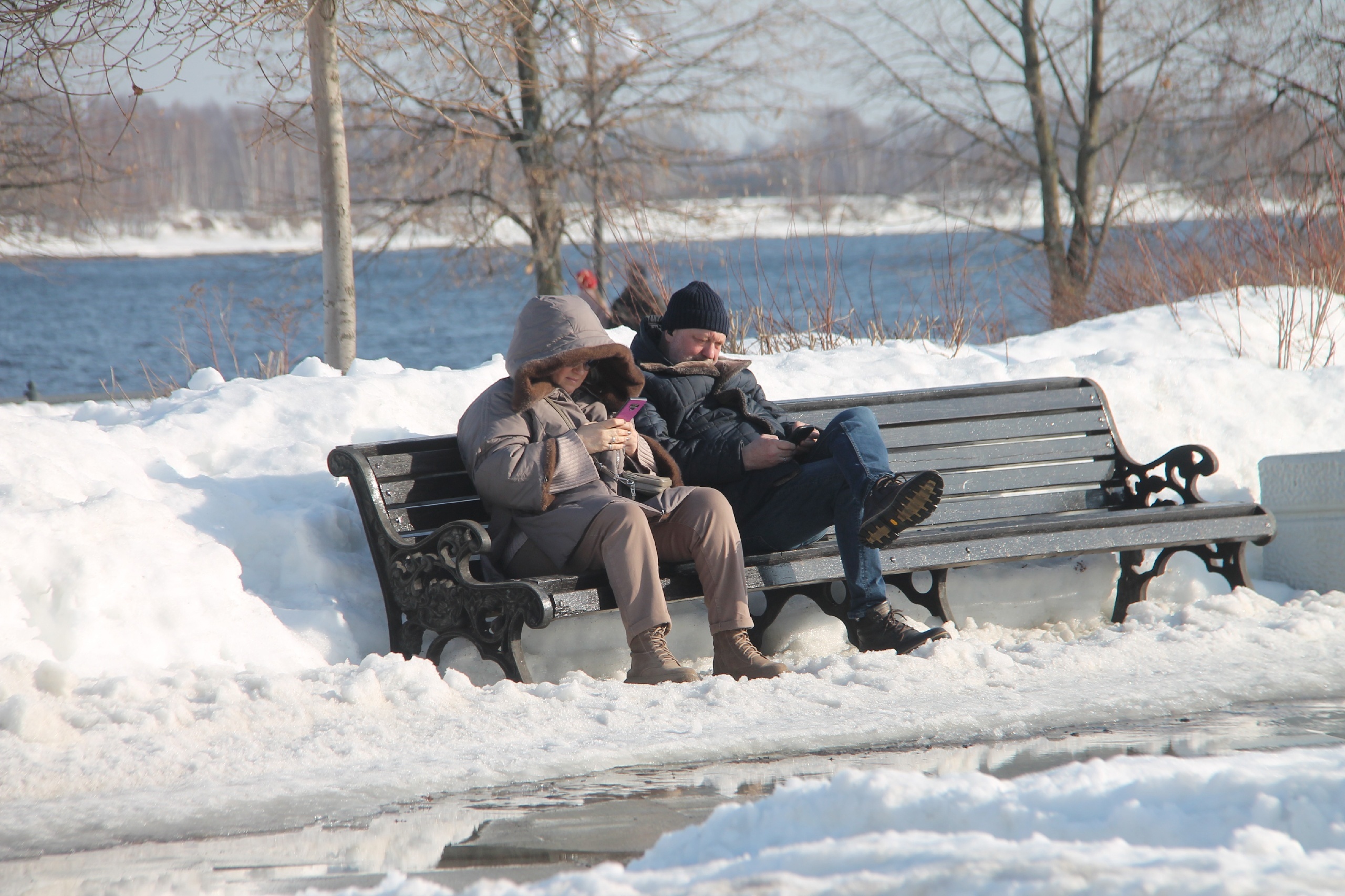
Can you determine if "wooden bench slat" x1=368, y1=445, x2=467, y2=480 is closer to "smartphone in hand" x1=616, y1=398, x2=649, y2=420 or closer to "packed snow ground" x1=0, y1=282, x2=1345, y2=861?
"packed snow ground" x1=0, y1=282, x2=1345, y2=861

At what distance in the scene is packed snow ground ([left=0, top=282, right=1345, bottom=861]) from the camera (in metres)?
3.33

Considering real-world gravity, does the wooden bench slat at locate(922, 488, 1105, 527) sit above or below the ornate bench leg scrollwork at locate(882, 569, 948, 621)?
above

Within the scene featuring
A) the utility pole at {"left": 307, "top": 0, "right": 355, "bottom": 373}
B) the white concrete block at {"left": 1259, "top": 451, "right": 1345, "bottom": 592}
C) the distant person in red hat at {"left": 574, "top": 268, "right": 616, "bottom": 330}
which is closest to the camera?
the white concrete block at {"left": 1259, "top": 451, "right": 1345, "bottom": 592}

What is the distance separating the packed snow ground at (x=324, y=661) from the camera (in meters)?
3.33

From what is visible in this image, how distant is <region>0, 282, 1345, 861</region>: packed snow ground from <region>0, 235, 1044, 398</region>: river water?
11.4ft

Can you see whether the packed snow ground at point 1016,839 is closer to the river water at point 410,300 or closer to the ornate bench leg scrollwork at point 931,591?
the ornate bench leg scrollwork at point 931,591

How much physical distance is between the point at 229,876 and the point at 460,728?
40.9 inches

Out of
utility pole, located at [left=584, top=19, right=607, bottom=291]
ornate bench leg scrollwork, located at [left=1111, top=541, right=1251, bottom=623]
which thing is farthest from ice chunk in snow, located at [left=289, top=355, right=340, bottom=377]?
utility pole, located at [left=584, top=19, right=607, bottom=291]

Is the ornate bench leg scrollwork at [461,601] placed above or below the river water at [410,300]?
below

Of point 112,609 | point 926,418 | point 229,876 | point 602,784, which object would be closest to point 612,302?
point 926,418

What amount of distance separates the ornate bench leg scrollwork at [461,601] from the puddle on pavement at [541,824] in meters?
0.83

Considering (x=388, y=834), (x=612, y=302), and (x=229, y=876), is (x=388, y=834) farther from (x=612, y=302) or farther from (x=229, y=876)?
(x=612, y=302)

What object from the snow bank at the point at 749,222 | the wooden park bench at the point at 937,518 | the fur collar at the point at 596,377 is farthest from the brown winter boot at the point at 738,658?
the snow bank at the point at 749,222

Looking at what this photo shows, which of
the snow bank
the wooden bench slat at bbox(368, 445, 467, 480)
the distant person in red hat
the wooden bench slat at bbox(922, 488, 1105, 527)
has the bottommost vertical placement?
the wooden bench slat at bbox(922, 488, 1105, 527)
